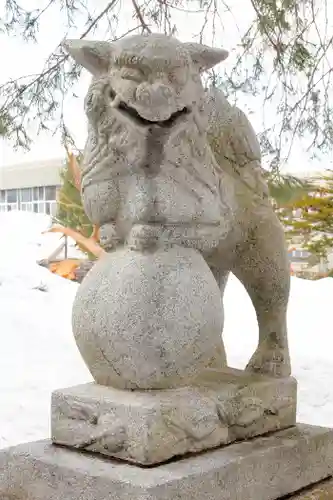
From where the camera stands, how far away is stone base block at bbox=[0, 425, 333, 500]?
4.53ft

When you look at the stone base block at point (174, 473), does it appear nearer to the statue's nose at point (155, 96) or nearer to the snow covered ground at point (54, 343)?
the statue's nose at point (155, 96)

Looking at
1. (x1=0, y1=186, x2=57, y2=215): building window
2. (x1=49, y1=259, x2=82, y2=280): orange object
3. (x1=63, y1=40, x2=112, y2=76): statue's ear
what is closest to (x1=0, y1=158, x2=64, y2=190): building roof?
(x1=0, y1=186, x2=57, y2=215): building window

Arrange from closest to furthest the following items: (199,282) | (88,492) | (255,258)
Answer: (88,492)
(199,282)
(255,258)

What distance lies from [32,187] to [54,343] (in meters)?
5.63

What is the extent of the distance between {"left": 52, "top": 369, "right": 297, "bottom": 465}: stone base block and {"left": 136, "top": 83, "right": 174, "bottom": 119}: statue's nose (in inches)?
21.7

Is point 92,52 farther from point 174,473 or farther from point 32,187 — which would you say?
point 32,187

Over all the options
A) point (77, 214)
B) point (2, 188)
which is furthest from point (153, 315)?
point (2, 188)

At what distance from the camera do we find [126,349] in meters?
1.49

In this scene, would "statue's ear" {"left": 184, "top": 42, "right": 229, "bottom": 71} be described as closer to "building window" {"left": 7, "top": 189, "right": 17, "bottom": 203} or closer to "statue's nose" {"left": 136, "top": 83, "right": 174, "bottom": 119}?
"statue's nose" {"left": 136, "top": 83, "right": 174, "bottom": 119}

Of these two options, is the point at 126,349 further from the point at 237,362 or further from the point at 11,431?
the point at 237,362

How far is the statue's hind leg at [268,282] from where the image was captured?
1792mm

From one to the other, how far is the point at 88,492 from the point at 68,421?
0.19 m

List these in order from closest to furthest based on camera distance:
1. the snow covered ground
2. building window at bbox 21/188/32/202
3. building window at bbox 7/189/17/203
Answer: the snow covered ground < building window at bbox 21/188/32/202 < building window at bbox 7/189/17/203

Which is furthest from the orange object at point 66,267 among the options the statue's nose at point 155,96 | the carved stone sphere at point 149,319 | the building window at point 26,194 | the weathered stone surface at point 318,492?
the statue's nose at point 155,96
